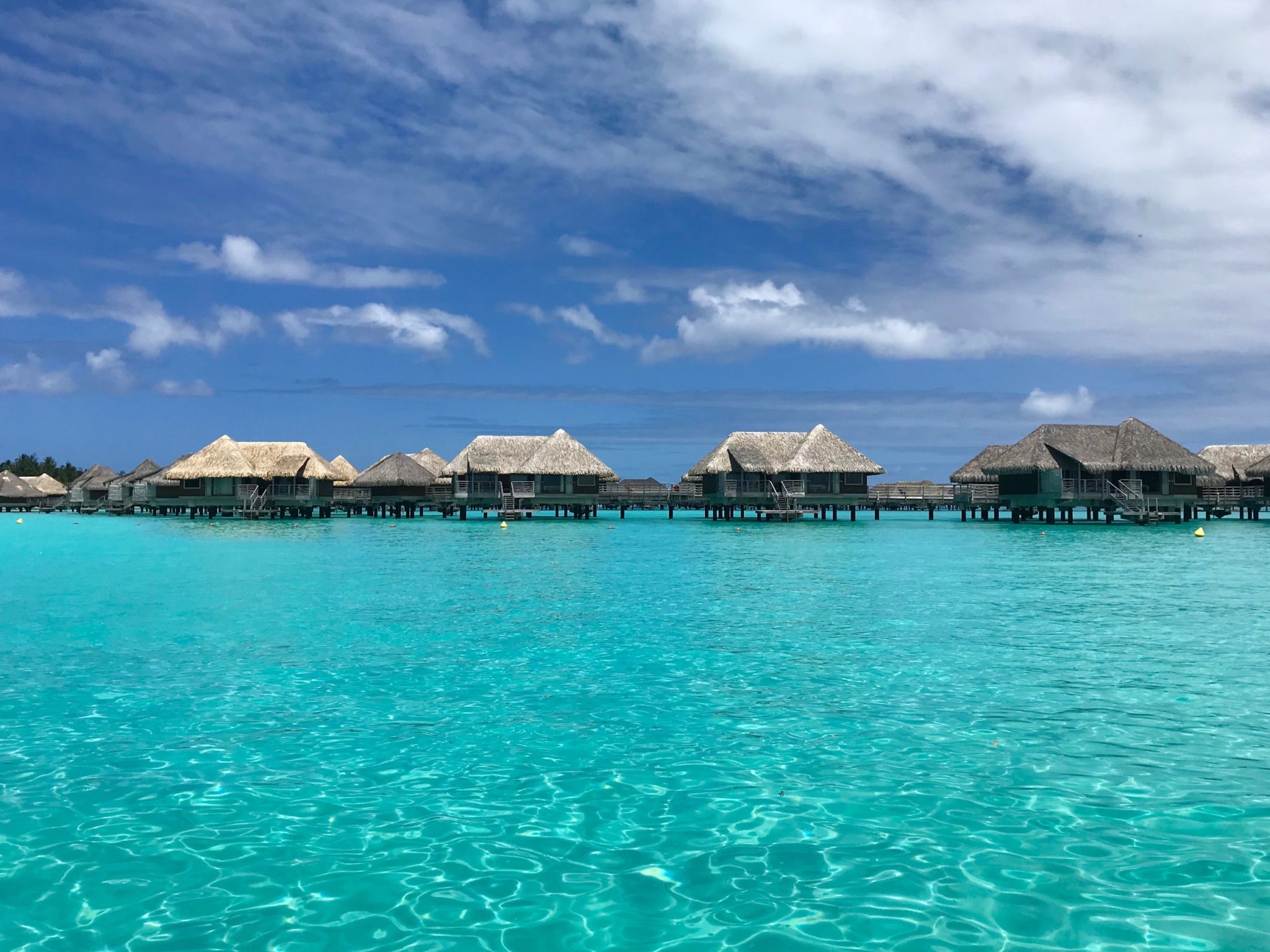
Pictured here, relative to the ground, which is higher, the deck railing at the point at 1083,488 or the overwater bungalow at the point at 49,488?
the overwater bungalow at the point at 49,488

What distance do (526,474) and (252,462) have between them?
1815 cm

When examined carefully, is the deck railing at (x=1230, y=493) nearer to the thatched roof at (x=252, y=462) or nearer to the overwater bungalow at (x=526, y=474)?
the overwater bungalow at (x=526, y=474)

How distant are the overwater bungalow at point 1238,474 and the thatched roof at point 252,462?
2058 inches

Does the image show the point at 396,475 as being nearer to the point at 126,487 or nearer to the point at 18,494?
the point at 126,487

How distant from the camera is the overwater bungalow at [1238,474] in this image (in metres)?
54.4

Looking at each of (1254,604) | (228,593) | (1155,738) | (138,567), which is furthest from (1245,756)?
(138,567)

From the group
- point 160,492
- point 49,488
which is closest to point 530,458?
point 160,492

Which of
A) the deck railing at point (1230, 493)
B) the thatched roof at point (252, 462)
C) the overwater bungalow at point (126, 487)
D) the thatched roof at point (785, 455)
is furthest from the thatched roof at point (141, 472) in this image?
the deck railing at point (1230, 493)

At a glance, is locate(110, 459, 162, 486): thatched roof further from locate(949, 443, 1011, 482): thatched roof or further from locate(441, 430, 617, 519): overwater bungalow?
locate(949, 443, 1011, 482): thatched roof

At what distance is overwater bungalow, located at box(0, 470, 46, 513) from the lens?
9200 cm

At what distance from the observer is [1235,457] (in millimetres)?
60250

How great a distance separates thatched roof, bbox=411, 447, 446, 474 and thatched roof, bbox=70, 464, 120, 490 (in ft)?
124

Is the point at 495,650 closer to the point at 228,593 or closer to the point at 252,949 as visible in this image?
the point at 252,949

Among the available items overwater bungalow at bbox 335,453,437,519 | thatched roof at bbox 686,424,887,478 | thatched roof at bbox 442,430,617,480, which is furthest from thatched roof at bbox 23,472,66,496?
A: thatched roof at bbox 686,424,887,478
